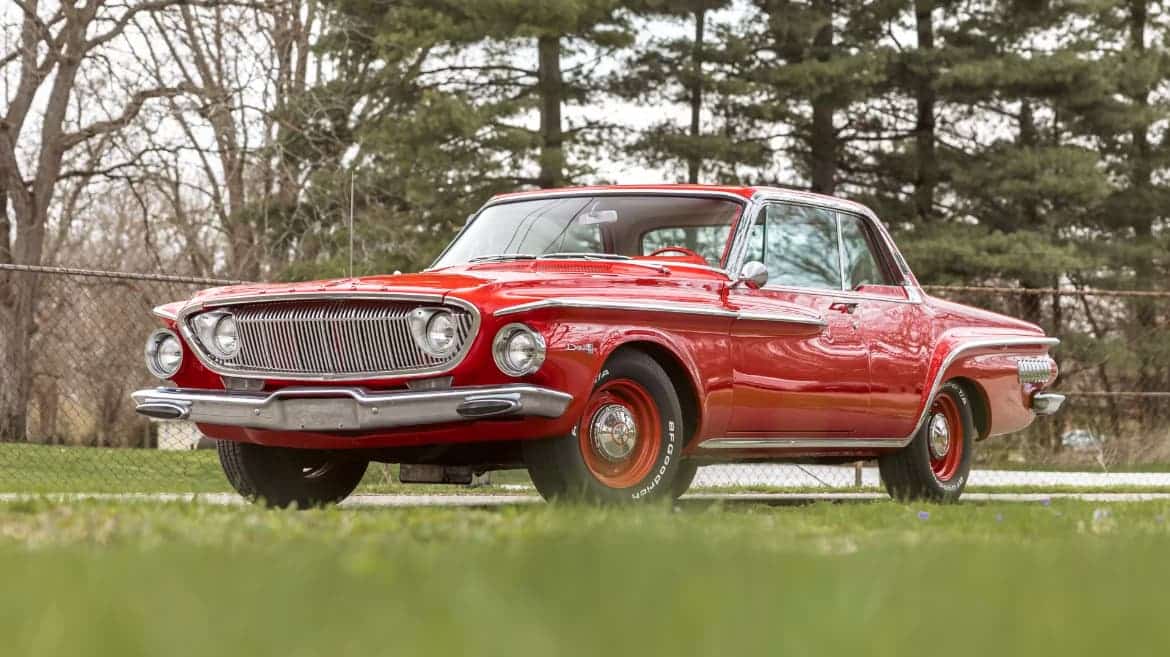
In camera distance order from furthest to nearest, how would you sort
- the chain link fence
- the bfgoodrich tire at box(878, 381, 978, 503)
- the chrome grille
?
the chain link fence → the bfgoodrich tire at box(878, 381, 978, 503) → the chrome grille

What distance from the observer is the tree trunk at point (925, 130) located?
28.1 meters

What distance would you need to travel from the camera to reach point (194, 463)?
47.0ft

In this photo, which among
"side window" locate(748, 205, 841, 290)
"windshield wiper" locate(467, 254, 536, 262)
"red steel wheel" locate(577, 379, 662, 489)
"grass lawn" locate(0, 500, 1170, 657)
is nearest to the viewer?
"grass lawn" locate(0, 500, 1170, 657)

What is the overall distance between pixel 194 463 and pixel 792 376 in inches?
296

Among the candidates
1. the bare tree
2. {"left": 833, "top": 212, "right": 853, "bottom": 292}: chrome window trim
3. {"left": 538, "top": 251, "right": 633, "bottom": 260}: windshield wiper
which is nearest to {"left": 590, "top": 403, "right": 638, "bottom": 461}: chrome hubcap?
{"left": 538, "top": 251, "right": 633, "bottom": 260}: windshield wiper

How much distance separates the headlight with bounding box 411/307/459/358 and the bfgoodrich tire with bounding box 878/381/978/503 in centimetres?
352

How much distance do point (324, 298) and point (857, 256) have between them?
3.73 meters

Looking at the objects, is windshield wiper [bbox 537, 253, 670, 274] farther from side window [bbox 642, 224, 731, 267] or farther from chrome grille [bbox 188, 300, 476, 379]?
chrome grille [bbox 188, 300, 476, 379]

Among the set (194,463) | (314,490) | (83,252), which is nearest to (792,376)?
(314,490)

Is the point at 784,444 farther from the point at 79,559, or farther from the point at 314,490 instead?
the point at 79,559

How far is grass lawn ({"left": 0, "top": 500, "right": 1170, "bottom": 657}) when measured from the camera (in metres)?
2.42

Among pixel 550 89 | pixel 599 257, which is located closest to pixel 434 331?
pixel 599 257

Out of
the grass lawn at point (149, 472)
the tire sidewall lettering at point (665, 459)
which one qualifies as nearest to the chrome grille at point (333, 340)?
Result: the tire sidewall lettering at point (665, 459)

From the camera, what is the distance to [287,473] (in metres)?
8.29
